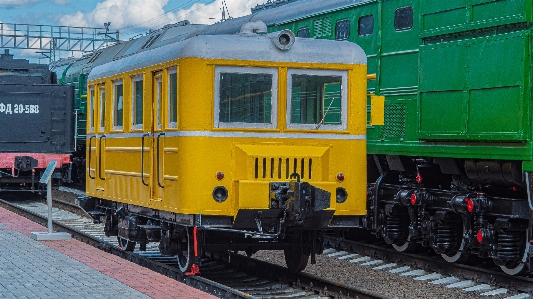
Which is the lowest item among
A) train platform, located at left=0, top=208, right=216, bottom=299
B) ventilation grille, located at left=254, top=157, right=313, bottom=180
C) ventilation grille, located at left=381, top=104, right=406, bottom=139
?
train platform, located at left=0, top=208, right=216, bottom=299

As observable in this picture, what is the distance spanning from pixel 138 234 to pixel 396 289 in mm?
3395

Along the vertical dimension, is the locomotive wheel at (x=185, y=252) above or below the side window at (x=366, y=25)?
below

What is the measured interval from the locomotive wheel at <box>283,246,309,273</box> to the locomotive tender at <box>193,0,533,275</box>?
2.21 m

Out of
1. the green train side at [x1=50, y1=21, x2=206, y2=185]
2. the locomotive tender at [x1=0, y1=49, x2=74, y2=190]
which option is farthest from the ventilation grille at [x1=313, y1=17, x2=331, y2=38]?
the locomotive tender at [x1=0, y1=49, x2=74, y2=190]

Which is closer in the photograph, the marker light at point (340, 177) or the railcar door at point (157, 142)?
the marker light at point (340, 177)

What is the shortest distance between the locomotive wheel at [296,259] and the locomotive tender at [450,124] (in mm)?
2211

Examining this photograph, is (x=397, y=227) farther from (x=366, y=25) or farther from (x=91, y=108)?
(x=91, y=108)

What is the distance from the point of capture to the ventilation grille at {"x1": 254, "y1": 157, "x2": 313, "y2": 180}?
11031 millimetres

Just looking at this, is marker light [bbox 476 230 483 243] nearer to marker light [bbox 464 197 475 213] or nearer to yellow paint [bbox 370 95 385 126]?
marker light [bbox 464 197 475 213]

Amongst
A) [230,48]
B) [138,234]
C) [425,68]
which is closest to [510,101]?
[425,68]

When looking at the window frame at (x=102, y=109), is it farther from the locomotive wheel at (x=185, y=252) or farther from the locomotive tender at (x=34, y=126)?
the locomotive tender at (x=34, y=126)

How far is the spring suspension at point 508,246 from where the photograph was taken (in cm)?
1223

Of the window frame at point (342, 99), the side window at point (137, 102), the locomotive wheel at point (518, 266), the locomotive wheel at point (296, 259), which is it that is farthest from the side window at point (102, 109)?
the locomotive wheel at point (518, 266)

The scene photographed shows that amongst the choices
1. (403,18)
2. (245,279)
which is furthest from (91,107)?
(403,18)
